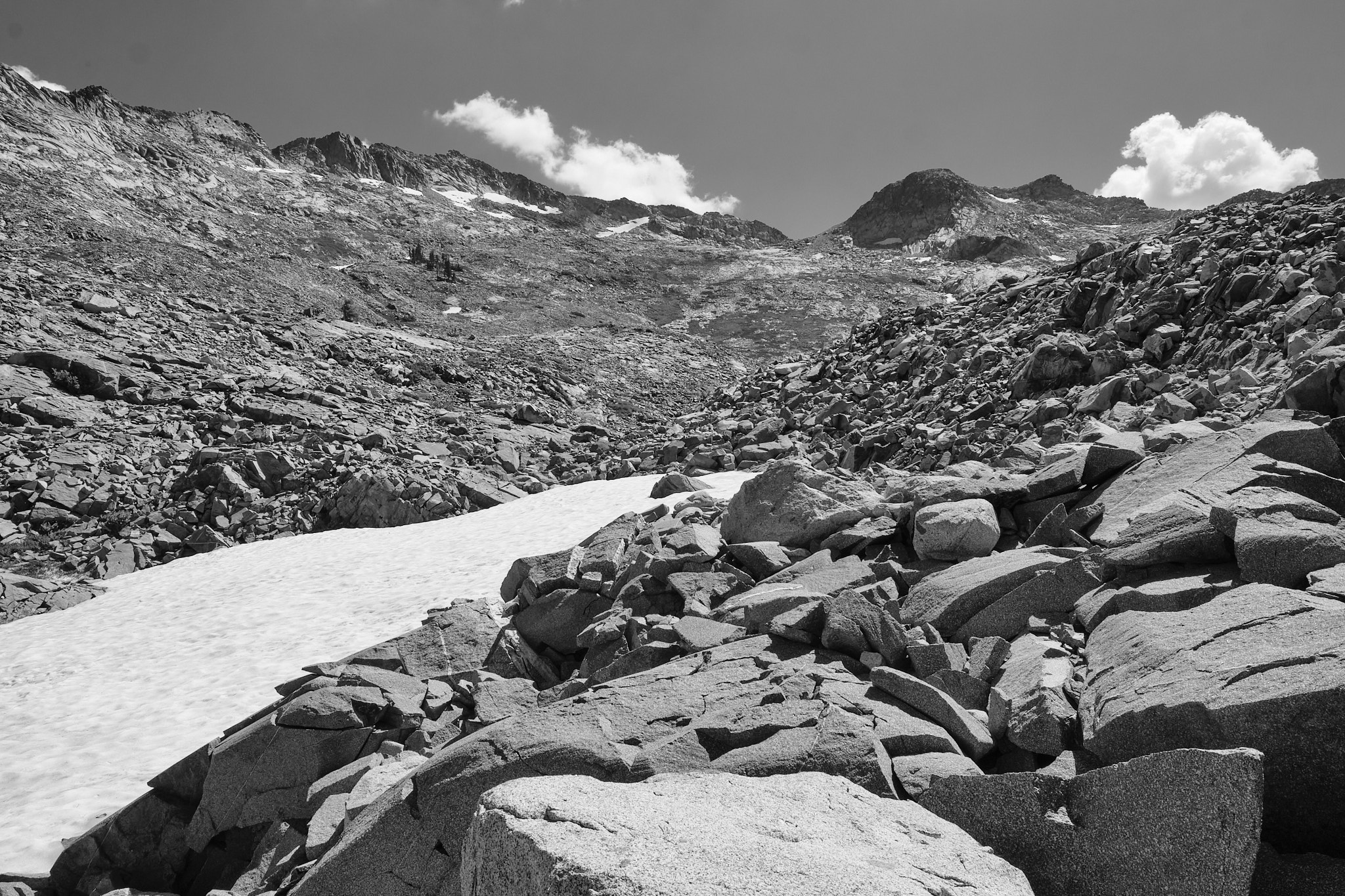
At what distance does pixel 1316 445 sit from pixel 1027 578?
3.12 meters

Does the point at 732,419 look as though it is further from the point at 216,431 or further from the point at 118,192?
the point at 118,192

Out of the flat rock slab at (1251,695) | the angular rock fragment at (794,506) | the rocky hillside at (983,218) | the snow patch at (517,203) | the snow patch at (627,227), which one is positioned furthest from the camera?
the snow patch at (517,203)

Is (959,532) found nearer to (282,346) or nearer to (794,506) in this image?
(794,506)

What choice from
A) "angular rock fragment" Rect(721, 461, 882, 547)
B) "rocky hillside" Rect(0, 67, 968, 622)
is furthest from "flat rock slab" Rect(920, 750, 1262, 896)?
"rocky hillside" Rect(0, 67, 968, 622)

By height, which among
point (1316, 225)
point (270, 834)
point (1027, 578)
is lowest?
point (270, 834)

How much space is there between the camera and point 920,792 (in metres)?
3.65

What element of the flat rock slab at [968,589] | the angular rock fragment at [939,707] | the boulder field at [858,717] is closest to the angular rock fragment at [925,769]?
the boulder field at [858,717]

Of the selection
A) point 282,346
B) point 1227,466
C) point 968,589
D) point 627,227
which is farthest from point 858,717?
point 627,227

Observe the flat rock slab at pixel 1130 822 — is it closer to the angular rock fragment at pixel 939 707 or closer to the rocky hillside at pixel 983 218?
the angular rock fragment at pixel 939 707

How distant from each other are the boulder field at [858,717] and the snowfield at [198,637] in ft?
4.79

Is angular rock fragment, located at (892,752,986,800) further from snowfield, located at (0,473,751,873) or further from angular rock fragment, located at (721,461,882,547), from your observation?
snowfield, located at (0,473,751,873)

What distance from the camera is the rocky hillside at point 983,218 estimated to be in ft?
416

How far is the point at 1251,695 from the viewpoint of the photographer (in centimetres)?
329

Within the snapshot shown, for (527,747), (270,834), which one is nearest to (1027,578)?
(527,747)
